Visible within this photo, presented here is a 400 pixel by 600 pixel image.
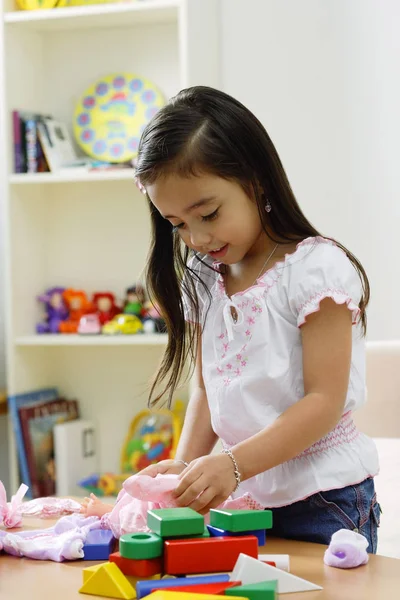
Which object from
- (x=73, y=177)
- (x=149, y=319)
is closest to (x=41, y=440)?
(x=149, y=319)

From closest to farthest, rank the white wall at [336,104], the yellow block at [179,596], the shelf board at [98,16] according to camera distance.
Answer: the yellow block at [179,596]
the white wall at [336,104]
the shelf board at [98,16]

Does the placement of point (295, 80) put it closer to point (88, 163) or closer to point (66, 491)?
point (88, 163)

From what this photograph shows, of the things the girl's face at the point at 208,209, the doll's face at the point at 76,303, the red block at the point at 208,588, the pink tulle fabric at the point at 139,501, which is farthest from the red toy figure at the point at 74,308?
the red block at the point at 208,588

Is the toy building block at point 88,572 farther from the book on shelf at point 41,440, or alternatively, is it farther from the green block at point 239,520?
the book on shelf at point 41,440

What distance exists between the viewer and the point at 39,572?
34.4 inches

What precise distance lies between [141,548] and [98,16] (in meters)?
2.21

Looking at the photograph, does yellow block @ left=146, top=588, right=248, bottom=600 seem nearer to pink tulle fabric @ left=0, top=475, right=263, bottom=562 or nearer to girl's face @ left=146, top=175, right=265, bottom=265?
pink tulle fabric @ left=0, top=475, right=263, bottom=562

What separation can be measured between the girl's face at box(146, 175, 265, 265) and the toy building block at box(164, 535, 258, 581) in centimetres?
41

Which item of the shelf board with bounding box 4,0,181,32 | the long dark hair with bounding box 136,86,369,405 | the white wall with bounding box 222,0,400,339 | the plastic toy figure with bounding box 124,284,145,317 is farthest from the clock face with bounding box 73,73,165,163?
the long dark hair with bounding box 136,86,369,405

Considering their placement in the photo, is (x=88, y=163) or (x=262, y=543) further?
(x=88, y=163)

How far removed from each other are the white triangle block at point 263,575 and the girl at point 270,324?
0.22 metres

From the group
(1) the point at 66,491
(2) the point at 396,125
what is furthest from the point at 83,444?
(2) the point at 396,125

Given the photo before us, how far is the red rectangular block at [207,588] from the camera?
0.74 metres

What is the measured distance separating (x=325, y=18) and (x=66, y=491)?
1629mm
